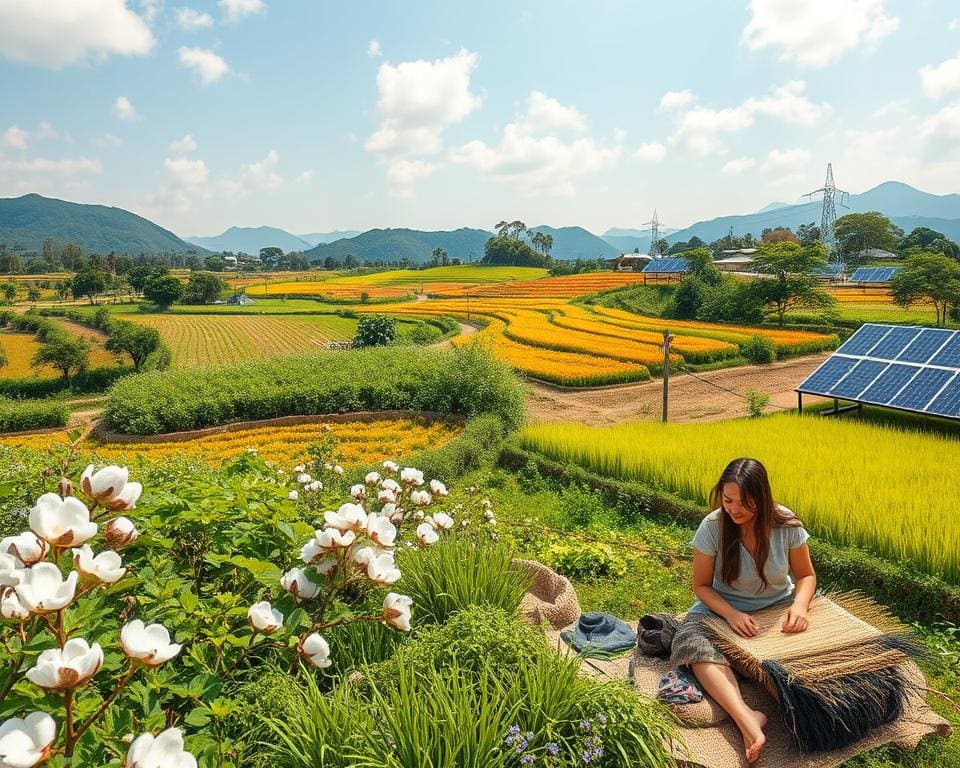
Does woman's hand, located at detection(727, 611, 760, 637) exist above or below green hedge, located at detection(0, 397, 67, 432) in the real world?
above

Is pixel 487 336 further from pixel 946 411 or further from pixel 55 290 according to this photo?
pixel 55 290

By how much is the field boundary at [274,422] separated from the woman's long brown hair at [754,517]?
42.6 ft

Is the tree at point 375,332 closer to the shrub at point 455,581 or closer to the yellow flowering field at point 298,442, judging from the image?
the yellow flowering field at point 298,442

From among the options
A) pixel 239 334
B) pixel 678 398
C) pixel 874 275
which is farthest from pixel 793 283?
pixel 239 334

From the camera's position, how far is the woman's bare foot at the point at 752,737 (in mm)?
3047

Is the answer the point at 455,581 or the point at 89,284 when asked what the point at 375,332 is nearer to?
the point at 455,581

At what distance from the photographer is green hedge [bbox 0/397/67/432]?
21.2 meters

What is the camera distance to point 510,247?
104 metres

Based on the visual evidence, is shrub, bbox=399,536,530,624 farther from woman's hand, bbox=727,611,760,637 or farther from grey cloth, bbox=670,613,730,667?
woman's hand, bbox=727,611,760,637

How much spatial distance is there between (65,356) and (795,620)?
114ft

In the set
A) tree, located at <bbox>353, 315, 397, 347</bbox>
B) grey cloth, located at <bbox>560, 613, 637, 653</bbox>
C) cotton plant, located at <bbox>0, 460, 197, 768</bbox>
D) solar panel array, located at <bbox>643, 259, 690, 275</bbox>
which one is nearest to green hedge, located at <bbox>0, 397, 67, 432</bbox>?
tree, located at <bbox>353, 315, 397, 347</bbox>

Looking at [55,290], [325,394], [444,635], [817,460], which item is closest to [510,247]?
[55,290]

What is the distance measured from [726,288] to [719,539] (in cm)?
4033

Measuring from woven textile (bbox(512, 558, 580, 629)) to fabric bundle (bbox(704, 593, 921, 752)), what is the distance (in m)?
1.37
